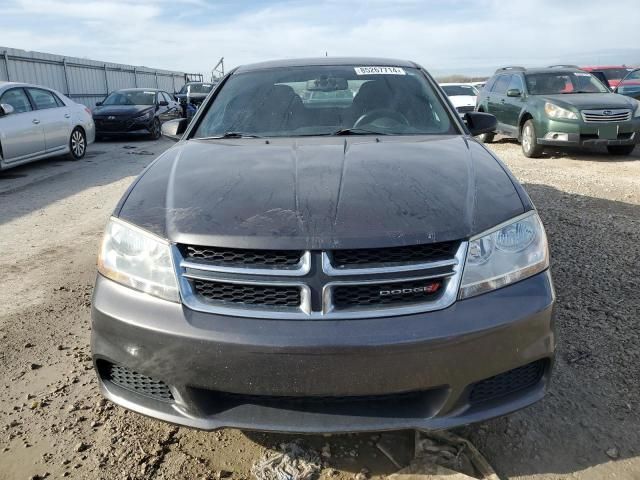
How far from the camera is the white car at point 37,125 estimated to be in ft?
27.8

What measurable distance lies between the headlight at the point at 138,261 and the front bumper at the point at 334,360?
48mm

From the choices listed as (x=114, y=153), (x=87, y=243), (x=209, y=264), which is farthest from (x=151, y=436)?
(x=114, y=153)

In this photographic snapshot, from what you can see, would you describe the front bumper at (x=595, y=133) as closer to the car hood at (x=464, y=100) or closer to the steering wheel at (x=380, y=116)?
the steering wheel at (x=380, y=116)

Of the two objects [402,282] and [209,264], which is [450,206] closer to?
[402,282]

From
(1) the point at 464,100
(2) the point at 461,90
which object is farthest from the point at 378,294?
(2) the point at 461,90

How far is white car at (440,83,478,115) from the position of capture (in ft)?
55.1

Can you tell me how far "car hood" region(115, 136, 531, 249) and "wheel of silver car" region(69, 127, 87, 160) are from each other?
8887 mm

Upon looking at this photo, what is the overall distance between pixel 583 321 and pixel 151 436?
97.3 inches

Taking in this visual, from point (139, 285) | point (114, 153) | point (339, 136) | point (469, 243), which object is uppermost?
point (339, 136)

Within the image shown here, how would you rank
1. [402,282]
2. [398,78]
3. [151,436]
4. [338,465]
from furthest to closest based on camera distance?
[398,78] < [151,436] < [338,465] < [402,282]

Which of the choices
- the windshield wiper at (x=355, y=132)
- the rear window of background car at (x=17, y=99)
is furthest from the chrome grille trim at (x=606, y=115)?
the rear window of background car at (x=17, y=99)

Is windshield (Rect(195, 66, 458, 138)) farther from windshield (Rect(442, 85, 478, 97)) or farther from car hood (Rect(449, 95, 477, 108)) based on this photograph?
windshield (Rect(442, 85, 478, 97))

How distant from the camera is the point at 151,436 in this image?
228 centimetres

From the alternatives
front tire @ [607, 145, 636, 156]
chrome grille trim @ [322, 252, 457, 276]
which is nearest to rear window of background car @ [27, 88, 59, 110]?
chrome grille trim @ [322, 252, 457, 276]
